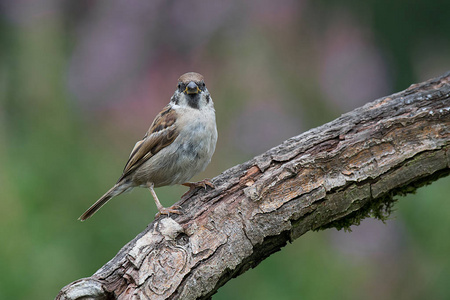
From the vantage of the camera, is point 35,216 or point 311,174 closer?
point 311,174

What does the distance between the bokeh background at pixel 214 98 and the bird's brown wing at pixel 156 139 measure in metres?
0.75

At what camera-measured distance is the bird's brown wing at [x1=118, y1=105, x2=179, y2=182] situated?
375cm

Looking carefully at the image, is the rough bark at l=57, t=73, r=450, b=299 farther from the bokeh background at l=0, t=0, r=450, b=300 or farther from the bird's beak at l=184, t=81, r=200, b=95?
the bokeh background at l=0, t=0, r=450, b=300

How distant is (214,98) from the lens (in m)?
5.08

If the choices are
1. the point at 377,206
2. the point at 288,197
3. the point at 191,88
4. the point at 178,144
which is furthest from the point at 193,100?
the point at 377,206

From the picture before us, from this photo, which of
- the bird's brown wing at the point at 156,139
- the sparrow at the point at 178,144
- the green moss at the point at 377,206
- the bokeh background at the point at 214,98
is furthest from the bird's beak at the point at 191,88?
the green moss at the point at 377,206

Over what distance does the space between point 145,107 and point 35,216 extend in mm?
1317

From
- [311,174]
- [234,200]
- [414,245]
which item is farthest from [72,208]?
[414,245]

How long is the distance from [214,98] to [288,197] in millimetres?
2250

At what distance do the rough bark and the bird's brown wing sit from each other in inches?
24.2

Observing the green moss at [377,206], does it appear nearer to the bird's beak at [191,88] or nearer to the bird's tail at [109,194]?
the bird's beak at [191,88]

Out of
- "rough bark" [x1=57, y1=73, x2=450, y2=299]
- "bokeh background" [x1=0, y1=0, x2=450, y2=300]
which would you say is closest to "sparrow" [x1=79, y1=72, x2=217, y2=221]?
"rough bark" [x1=57, y1=73, x2=450, y2=299]

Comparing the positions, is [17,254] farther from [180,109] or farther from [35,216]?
[180,109]

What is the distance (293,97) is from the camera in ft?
17.2
